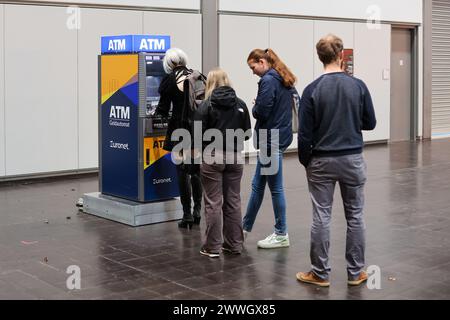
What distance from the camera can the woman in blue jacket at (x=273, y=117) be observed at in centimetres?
610

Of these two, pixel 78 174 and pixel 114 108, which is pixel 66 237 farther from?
pixel 78 174

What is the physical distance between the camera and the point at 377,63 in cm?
1531

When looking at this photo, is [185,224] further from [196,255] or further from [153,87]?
[153,87]

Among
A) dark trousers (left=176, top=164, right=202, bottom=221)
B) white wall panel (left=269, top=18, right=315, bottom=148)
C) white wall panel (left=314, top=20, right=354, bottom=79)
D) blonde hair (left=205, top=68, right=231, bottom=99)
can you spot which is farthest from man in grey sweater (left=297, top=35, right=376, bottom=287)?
white wall panel (left=314, top=20, right=354, bottom=79)

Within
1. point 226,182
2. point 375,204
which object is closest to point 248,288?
point 226,182

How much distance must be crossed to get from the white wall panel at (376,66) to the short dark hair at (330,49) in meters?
10.00

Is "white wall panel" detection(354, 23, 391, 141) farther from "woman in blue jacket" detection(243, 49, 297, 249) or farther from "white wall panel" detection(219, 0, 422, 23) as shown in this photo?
"woman in blue jacket" detection(243, 49, 297, 249)

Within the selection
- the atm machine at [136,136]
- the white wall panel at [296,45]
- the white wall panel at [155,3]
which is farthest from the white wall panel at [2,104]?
the white wall panel at [296,45]

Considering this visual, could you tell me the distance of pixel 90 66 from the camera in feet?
35.0

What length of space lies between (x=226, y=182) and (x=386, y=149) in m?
9.13

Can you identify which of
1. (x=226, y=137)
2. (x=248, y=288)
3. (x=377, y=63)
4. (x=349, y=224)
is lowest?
(x=248, y=288)

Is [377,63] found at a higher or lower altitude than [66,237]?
higher

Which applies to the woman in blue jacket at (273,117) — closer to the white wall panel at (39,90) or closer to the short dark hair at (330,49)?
the short dark hair at (330,49)

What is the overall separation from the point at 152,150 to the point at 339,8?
26.6 feet
